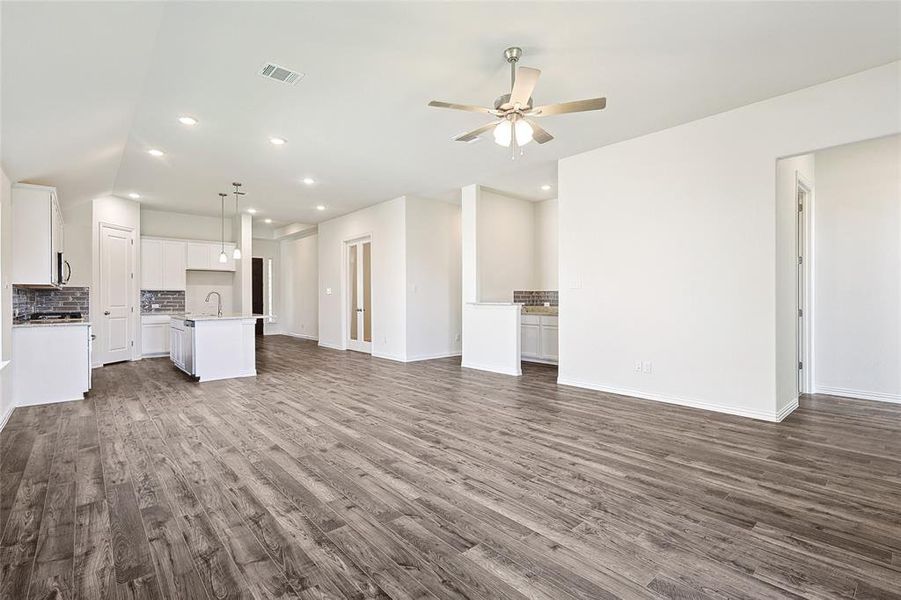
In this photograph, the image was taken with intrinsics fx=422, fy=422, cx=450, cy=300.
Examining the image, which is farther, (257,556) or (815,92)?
(815,92)

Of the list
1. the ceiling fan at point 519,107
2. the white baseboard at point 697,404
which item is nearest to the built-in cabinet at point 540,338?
the white baseboard at point 697,404

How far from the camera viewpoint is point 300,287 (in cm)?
→ 1141

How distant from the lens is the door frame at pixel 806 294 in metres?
4.83

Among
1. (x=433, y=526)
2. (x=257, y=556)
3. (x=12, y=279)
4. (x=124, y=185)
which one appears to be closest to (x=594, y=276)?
(x=433, y=526)

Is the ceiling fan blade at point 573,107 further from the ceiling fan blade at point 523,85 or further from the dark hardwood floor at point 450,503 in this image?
the dark hardwood floor at point 450,503

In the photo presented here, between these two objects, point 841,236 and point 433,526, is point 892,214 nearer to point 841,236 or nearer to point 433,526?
point 841,236

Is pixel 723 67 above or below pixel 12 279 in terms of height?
above

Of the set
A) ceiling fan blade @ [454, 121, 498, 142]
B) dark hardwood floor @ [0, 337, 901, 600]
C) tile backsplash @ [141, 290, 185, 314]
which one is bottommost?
dark hardwood floor @ [0, 337, 901, 600]

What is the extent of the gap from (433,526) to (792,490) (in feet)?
6.91

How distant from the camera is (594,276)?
5.01 metres

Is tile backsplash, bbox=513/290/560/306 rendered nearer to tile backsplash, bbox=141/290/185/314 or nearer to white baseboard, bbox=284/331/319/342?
white baseboard, bbox=284/331/319/342

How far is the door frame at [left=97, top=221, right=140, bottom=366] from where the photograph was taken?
6.91 meters

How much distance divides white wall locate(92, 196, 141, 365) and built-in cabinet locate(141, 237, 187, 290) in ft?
0.95

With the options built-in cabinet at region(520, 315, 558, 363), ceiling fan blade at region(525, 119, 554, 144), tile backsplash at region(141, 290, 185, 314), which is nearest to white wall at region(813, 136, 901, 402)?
built-in cabinet at region(520, 315, 558, 363)
